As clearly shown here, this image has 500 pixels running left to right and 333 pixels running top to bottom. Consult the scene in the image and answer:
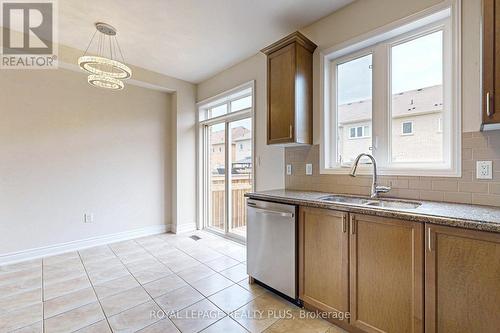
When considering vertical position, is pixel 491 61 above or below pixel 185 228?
above

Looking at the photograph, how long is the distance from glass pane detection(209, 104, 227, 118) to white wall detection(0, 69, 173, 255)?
2.79 feet

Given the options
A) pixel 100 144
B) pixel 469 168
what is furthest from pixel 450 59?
pixel 100 144

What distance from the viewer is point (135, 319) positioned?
6.19 ft

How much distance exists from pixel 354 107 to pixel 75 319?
3182 mm

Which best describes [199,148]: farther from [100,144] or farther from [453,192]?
[453,192]

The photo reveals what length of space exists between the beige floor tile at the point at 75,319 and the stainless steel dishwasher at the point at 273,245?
140 centimetres

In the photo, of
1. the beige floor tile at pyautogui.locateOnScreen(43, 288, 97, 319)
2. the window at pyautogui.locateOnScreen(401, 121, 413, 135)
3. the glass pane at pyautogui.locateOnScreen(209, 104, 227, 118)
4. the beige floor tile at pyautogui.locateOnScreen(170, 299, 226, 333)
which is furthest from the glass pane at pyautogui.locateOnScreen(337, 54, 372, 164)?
the beige floor tile at pyautogui.locateOnScreen(43, 288, 97, 319)

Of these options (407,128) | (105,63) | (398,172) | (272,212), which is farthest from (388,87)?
(105,63)

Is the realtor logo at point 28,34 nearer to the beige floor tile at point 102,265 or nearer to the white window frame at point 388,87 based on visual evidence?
the beige floor tile at point 102,265

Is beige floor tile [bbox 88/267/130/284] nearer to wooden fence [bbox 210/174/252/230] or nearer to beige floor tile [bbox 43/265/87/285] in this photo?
beige floor tile [bbox 43/265/87/285]

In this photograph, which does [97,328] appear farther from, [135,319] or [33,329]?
[33,329]

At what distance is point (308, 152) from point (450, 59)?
4.68ft

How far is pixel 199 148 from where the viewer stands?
180 inches

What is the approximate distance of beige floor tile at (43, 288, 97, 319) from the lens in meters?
1.99
